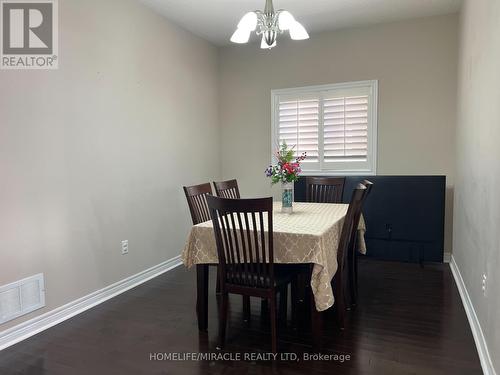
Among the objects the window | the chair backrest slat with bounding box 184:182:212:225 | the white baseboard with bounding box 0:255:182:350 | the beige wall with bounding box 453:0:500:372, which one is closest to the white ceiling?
the beige wall with bounding box 453:0:500:372

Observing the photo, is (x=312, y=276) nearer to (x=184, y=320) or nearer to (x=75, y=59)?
(x=184, y=320)

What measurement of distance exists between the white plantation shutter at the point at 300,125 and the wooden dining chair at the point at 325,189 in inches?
32.1

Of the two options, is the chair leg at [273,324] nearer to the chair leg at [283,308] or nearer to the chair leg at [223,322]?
the chair leg at [223,322]

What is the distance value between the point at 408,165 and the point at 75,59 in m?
3.57

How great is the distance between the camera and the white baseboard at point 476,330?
6.82 feet

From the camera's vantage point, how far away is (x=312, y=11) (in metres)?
4.00

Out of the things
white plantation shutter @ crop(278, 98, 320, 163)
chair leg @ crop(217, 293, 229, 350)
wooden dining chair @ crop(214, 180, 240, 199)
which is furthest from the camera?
white plantation shutter @ crop(278, 98, 320, 163)

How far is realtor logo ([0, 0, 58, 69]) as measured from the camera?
2.56 m

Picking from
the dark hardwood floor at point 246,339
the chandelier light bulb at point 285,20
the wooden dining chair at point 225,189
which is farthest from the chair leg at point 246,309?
the chandelier light bulb at point 285,20

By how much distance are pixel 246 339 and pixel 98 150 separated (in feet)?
6.44

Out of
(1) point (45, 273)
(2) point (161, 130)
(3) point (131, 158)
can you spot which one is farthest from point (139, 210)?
(1) point (45, 273)

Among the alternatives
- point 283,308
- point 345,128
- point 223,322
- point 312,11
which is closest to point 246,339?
point 223,322

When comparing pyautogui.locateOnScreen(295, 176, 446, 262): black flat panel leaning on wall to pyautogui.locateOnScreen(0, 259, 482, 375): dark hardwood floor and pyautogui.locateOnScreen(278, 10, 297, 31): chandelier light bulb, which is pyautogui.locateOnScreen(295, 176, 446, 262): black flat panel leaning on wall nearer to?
pyautogui.locateOnScreen(0, 259, 482, 375): dark hardwood floor

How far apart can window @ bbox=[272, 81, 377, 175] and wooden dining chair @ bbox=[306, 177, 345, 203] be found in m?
0.75
